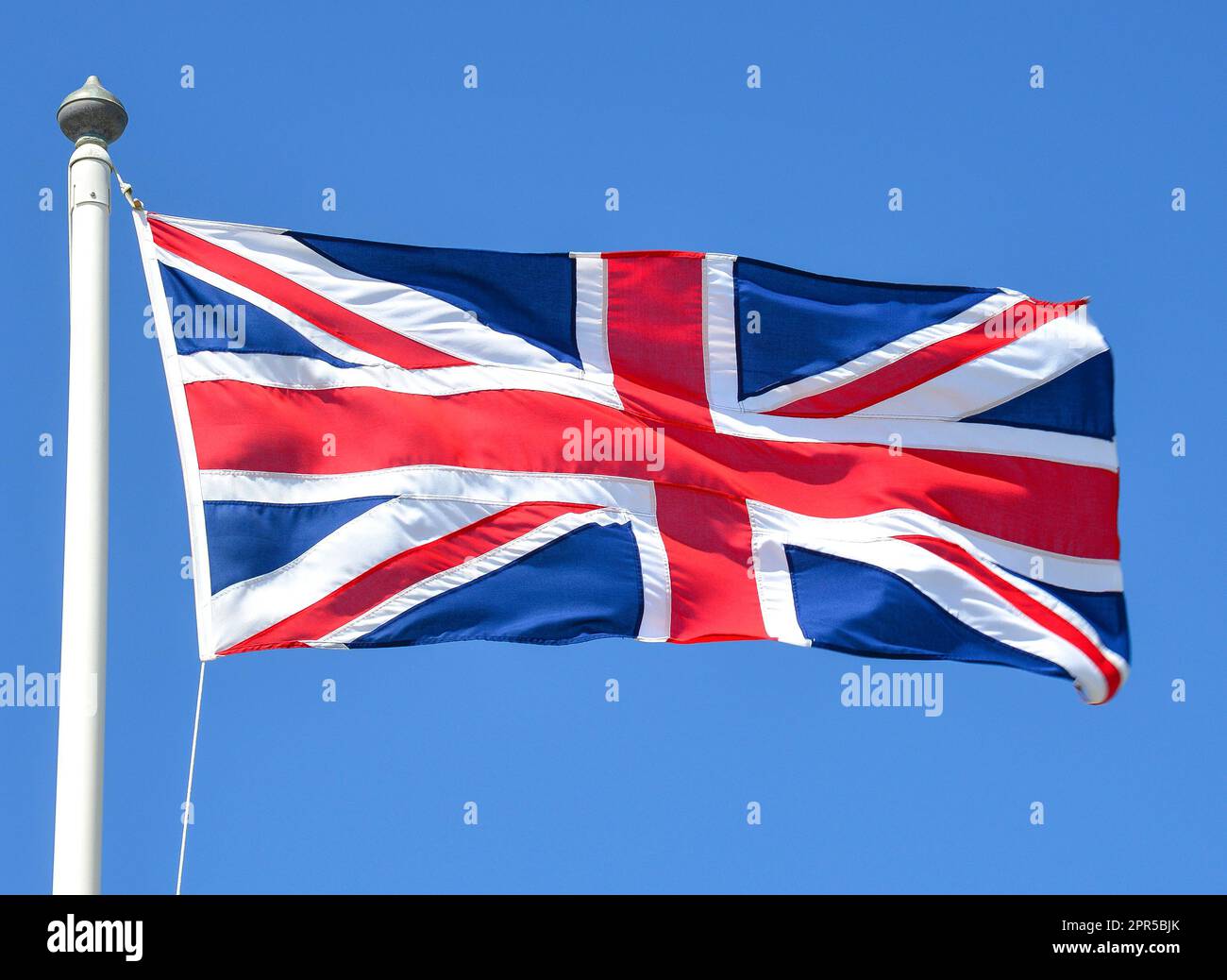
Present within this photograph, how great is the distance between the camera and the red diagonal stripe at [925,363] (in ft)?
52.4

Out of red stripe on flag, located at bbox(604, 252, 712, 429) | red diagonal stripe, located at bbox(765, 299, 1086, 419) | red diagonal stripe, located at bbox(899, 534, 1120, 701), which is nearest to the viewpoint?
red diagonal stripe, located at bbox(899, 534, 1120, 701)

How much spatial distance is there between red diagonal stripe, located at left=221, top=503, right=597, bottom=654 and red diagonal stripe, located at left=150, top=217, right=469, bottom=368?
1237 millimetres

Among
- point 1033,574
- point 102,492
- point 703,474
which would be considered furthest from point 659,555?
point 102,492

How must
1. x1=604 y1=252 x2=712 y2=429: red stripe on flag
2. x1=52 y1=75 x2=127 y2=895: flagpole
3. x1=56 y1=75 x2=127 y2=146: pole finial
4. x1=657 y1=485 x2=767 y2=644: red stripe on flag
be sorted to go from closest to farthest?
x1=52 y1=75 x2=127 y2=895: flagpole → x1=56 y1=75 x2=127 y2=146: pole finial → x1=657 y1=485 x2=767 y2=644: red stripe on flag → x1=604 y1=252 x2=712 y2=429: red stripe on flag

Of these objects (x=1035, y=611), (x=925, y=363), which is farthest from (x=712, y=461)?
(x=1035, y=611)

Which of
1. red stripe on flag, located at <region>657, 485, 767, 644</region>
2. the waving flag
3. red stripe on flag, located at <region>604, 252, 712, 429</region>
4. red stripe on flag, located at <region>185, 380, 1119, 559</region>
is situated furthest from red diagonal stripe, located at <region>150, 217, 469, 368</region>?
red stripe on flag, located at <region>657, 485, 767, 644</region>

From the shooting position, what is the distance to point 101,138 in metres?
13.1

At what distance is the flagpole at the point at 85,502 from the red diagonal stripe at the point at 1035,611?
5.98m

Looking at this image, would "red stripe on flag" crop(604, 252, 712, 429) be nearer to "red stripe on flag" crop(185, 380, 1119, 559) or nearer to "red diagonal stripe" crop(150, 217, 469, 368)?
"red stripe on flag" crop(185, 380, 1119, 559)

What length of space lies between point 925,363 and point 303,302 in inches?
178

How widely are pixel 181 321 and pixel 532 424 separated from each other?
2498mm

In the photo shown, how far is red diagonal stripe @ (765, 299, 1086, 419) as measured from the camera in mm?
15984

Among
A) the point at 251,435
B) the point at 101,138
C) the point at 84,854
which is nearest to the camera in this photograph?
the point at 84,854

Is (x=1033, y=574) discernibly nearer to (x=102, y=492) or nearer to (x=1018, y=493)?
(x=1018, y=493)
